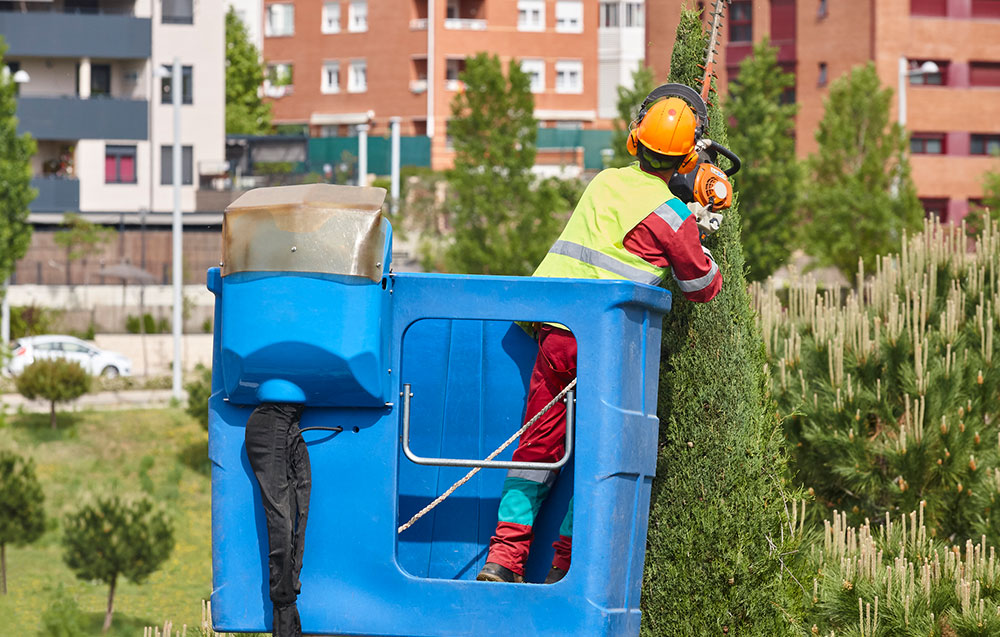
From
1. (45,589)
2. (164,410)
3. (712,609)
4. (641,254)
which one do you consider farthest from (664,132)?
(164,410)

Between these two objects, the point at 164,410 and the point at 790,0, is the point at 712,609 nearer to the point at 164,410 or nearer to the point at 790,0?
the point at 164,410

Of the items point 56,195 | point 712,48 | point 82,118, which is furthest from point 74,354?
point 712,48

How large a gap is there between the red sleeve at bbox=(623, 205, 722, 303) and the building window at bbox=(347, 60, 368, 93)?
178 feet

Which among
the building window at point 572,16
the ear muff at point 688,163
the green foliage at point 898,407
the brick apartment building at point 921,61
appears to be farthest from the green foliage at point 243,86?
the ear muff at point 688,163

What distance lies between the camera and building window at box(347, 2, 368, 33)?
57.9 meters

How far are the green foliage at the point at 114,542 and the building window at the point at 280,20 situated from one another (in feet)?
151

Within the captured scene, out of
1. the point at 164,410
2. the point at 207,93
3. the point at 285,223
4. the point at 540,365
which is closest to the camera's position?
the point at 285,223

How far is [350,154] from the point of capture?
161 feet

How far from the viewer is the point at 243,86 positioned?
185 ft

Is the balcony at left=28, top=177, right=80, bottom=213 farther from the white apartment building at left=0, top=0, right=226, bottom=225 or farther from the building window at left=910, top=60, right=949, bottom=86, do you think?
the building window at left=910, top=60, right=949, bottom=86

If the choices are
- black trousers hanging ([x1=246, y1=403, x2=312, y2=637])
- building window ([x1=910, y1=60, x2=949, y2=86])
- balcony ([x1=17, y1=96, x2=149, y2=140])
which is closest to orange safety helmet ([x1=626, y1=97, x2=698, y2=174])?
black trousers hanging ([x1=246, y1=403, x2=312, y2=637])

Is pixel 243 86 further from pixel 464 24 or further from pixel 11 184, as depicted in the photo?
pixel 11 184

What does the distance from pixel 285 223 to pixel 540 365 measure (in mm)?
860

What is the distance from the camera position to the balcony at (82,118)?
43.5 meters
